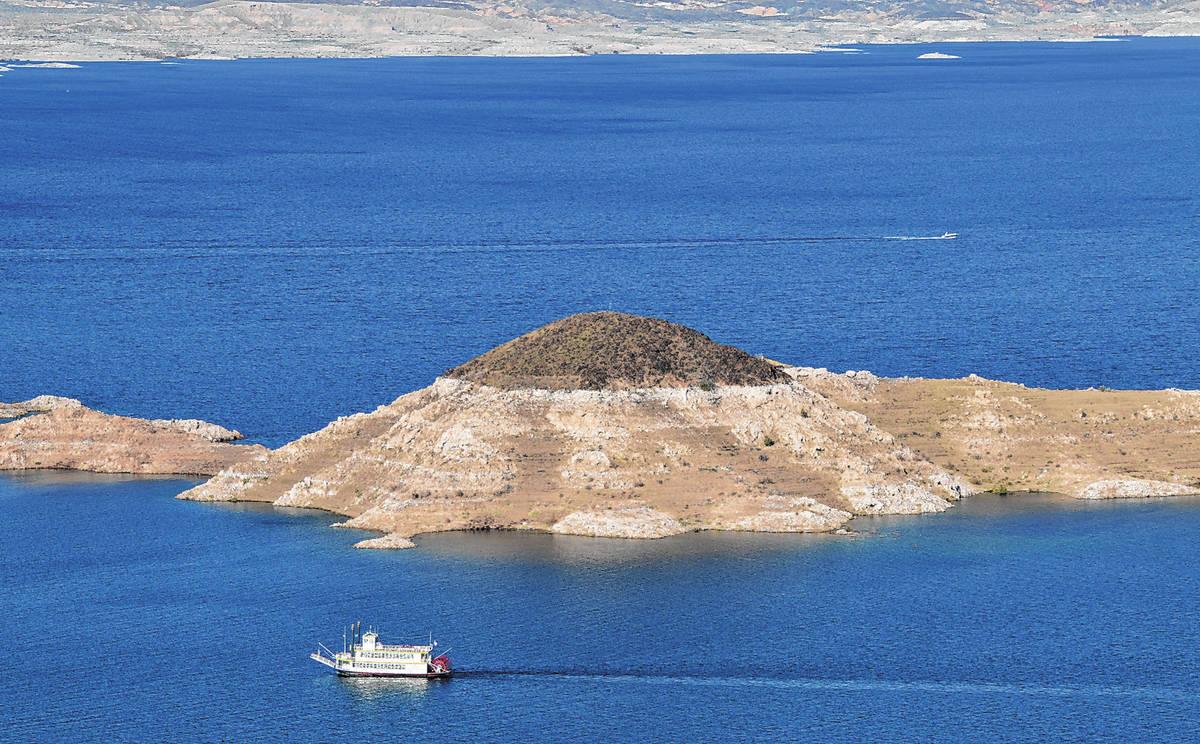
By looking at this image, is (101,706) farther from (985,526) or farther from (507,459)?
(985,526)

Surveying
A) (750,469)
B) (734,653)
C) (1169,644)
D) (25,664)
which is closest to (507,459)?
(750,469)

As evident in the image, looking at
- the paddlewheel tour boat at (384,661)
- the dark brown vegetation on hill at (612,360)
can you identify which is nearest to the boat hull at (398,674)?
the paddlewheel tour boat at (384,661)

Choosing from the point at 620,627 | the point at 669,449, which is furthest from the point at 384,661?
the point at 669,449

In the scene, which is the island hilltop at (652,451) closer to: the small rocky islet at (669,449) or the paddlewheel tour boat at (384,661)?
the small rocky islet at (669,449)

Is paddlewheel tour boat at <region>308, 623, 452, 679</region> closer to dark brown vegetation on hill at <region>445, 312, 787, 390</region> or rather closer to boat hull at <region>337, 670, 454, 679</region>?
boat hull at <region>337, 670, 454, 679</region>

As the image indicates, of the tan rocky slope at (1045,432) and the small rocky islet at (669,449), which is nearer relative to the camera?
the small rocky islet at (669,449)

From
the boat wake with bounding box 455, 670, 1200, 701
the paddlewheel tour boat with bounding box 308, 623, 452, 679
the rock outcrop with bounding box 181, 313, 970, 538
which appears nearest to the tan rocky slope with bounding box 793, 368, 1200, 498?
the rock outcrop with bounding box 181, 313, 970, 538
